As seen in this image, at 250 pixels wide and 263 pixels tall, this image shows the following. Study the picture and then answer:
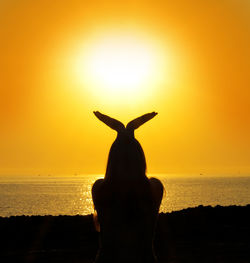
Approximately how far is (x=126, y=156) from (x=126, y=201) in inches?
18.0

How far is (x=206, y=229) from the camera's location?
22.9m

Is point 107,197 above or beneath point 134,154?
beneath

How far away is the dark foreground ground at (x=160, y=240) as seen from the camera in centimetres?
1512

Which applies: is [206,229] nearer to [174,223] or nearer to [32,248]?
[174,223]

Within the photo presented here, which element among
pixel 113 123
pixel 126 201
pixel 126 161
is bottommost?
pixel 126 201

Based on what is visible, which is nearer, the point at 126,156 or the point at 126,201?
the point at 126,156

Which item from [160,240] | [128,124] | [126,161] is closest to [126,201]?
[126,161]

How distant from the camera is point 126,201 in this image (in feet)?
18.1

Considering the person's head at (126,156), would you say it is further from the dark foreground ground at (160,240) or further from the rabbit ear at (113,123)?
the dark foreground ground at (160,240)

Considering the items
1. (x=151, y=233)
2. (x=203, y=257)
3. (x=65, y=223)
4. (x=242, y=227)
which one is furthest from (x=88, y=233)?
(x=151, y=233)

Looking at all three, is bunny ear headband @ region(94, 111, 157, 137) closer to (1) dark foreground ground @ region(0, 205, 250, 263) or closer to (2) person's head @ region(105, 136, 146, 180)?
(2) person's head @ region(105, 136, 146, 180)

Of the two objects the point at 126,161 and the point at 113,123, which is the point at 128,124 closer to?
the point at 113,123

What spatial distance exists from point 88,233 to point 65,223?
3.36 meters

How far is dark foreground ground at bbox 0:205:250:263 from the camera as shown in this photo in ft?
49.6
